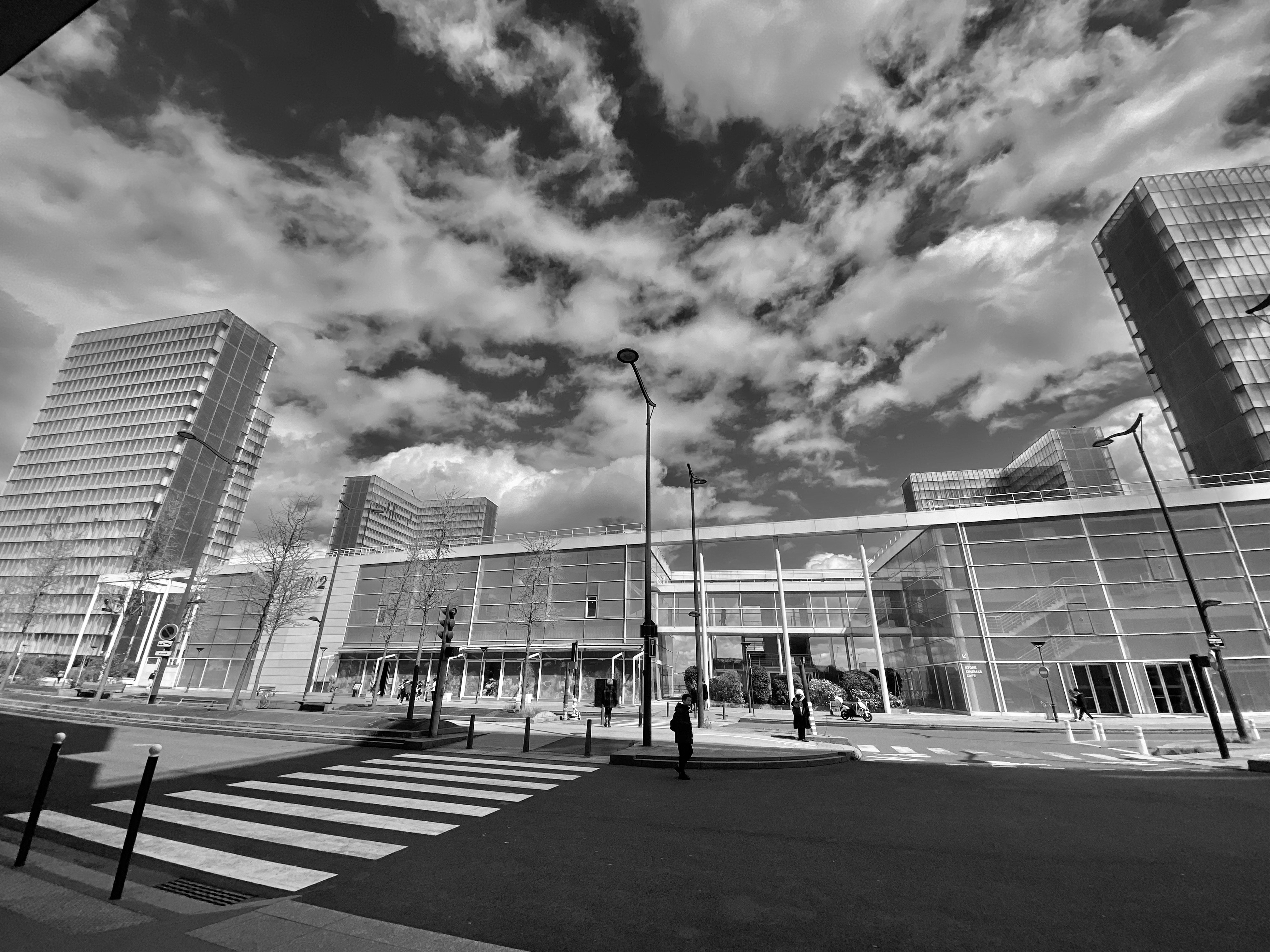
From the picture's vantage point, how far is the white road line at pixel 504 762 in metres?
→ 12.8

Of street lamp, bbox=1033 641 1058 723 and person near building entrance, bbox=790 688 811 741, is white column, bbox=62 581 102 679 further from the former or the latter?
street lamp, bbox=1033 641 1058 723

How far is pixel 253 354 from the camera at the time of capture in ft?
390

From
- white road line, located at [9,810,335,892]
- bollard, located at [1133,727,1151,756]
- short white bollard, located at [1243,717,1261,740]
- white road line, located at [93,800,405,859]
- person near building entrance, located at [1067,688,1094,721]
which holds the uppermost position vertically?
person near building entrance, located at [1067,688,1094,721]

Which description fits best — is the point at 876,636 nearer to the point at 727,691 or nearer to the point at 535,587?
the point at 727,691

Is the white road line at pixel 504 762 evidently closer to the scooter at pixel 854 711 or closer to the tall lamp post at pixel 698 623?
the tall lamp post at pixel 698 623

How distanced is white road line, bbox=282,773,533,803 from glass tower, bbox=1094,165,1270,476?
70589 millimetres

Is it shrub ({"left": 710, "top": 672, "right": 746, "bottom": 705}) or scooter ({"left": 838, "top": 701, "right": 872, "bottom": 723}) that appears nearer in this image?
scooter ({"left": 838, "top": 701, "right": 872, "bottom": 723})

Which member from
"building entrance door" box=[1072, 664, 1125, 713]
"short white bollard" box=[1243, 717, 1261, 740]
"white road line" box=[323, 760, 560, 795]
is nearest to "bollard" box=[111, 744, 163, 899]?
"white road line" box=[323, 760, 560, 795]

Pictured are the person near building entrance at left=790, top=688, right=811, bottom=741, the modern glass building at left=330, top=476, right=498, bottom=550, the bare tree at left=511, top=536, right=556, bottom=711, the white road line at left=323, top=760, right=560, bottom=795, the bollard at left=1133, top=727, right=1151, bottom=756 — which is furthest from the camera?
the modern glass building at left=330, top=476, right=498, bottom=550

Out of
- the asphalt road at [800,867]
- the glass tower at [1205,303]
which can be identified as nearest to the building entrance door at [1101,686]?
the asphalt road at [800,867]

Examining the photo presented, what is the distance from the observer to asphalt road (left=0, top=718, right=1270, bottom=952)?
428cm

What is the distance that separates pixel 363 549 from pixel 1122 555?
2458 inches

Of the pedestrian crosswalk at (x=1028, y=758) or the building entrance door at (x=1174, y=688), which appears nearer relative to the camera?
the pedestrian crosswalk at (x=1028, y=758)

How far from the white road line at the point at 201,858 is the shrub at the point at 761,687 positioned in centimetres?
3992
